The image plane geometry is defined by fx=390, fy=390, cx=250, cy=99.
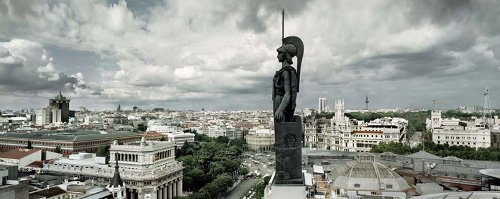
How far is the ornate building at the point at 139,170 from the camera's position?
5431 centimetres

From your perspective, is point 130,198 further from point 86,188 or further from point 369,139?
point 369,139

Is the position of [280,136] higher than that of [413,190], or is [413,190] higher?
[280,136]

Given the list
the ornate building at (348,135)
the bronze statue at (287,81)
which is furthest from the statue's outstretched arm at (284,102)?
the ornate building at (348,135)

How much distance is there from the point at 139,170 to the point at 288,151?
48.6 m

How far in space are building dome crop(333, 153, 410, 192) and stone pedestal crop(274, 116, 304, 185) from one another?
32.2m

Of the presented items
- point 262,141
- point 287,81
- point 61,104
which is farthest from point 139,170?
point 61,104

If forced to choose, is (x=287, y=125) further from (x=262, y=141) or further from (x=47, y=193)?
(x=262, y=141)

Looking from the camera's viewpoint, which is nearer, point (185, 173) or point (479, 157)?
point (185, 173)

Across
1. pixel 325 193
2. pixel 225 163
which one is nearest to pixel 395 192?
pixel 325 193

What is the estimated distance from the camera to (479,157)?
74938 millimetres

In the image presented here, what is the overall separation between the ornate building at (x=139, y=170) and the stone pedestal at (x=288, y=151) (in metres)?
47.0

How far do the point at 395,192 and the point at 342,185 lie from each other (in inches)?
208

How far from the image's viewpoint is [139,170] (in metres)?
54.8

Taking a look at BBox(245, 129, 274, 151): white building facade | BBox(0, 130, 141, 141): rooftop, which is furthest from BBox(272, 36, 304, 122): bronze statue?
BBox(245, 129, 274, 151): white building facade
